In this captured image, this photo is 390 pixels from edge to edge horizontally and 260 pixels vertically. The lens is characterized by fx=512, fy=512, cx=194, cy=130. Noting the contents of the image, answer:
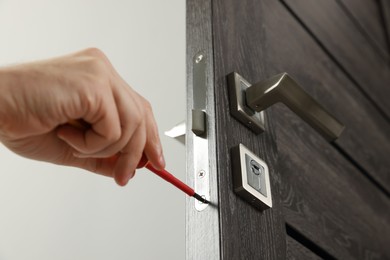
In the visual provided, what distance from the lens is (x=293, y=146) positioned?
79 cm

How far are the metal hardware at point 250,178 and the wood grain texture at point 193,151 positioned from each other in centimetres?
3

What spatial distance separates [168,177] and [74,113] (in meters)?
0.15

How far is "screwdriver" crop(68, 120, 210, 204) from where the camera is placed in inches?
16.5

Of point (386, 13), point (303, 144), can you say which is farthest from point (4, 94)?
point (386, 13)

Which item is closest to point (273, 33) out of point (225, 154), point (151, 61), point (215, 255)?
point (151, 61)

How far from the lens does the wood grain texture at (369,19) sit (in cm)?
152

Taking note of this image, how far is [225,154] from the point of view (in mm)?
592

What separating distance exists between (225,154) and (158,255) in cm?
28

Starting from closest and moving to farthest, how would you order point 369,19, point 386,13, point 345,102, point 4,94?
1. point 4,94
2. point 345,102
3. point 369,19
4. point 386,13

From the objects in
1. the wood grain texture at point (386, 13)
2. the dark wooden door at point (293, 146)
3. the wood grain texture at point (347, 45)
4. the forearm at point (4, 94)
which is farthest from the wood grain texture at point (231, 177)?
the wood grain texture at point (386, 13)

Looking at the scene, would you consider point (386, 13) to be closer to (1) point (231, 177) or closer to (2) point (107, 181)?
(2) point (107, 181)

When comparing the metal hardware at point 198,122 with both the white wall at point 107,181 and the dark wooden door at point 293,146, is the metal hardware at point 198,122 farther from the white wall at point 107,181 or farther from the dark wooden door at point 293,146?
the white wall at point 107,181

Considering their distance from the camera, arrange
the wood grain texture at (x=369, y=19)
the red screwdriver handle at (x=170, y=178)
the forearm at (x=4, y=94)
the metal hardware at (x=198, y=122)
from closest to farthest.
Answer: the forearm at (x=4, y=94) → the red screwdriver handle at (x=170, y=178) → the metal hardware at (x=198, y=122) → the wood grain texture at (x=369, y=19)

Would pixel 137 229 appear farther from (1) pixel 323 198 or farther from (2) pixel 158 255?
(1) pixel 323 198
